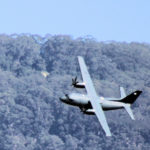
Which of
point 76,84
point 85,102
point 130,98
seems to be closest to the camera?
point 85,102

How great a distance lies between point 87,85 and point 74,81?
8.27ft

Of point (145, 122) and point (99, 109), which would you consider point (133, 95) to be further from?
point (145, 122)

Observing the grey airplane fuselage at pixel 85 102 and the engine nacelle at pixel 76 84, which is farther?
the engine nacelle at pixel 76 84

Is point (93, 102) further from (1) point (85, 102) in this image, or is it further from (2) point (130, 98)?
(2) point (130, 98)

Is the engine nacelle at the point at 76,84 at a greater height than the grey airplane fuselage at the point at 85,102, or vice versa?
the engine nacelle at the point at 76,84

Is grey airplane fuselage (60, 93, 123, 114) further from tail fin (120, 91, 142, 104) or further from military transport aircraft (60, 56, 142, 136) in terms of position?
tail fin (120, 91, 142, 104)

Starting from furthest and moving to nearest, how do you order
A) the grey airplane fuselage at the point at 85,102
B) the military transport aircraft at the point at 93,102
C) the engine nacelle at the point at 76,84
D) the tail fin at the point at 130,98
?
the tail fin at the point at 130,98 → the engine nacelle at the point at 76,84 → the grey airplane fuselage at the point at 85,102 → the military transport aircraft at the point at 93,102

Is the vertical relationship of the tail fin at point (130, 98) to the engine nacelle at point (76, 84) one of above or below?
below

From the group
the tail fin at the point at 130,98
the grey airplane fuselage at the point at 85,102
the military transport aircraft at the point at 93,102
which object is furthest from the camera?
the tail fin at the point at 130,98

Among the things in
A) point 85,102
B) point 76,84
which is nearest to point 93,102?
point 85,102

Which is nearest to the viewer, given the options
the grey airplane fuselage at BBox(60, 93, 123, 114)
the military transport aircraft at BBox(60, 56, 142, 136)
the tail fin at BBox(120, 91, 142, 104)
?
the military transport aircraft at BBox(60, 56, 142, 136)

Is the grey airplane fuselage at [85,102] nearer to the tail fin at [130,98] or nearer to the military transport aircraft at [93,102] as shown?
the military transport aircraft at [93,102]

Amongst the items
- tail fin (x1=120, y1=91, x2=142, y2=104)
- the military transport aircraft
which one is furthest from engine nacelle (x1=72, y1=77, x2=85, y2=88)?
tail fin (x1=120, y1=91, x2=142, y2=104)

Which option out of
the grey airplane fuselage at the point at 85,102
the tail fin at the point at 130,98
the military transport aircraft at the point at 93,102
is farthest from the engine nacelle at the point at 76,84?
the tail fin at the point at 130,98
